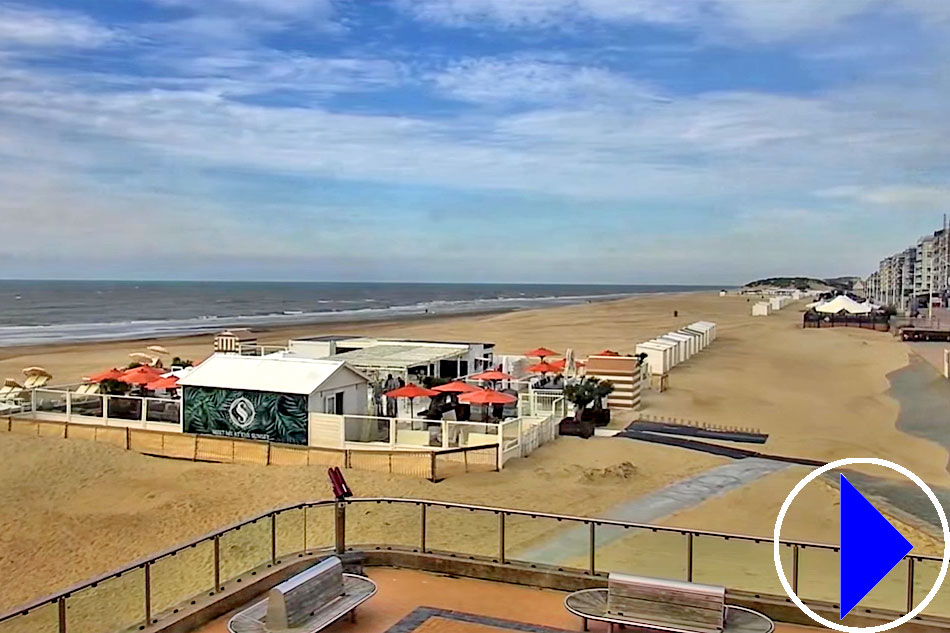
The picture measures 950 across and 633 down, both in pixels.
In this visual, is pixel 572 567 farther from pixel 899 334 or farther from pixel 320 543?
pixel 899 334

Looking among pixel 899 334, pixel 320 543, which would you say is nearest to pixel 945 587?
pixel 320 543

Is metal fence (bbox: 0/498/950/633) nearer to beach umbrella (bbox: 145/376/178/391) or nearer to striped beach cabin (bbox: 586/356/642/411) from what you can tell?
beach umbrella (bbox: 145/376/178/391)

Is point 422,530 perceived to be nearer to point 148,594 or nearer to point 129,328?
point 148,594

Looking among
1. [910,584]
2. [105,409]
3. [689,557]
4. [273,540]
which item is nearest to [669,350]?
[105,409]

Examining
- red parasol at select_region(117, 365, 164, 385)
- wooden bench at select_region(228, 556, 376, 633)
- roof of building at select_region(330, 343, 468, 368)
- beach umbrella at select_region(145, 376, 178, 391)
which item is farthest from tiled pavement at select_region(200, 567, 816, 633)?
red parasol at select_region(117, 365, 164, 385)

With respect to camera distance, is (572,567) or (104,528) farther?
(104,528)
